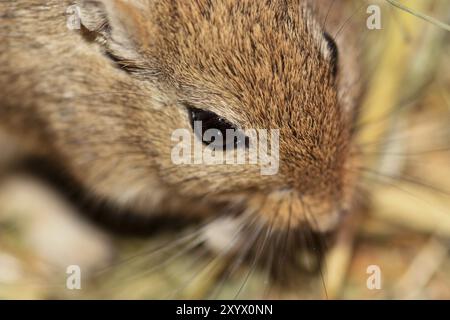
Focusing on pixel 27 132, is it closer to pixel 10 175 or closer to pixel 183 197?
pixel 10 175

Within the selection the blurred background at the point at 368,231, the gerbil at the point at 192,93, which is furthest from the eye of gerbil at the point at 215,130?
the blurred background at the point at 368,231

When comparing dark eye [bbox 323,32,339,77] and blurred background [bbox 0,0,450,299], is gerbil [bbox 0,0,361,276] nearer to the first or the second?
dark eye [bbox 323,32,339,77]

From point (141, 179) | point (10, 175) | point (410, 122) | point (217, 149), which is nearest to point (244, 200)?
point (217, 149)

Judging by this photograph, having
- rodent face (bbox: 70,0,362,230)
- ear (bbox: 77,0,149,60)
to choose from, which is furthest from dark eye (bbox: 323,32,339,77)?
ear (bbox: 77,0,149,60)

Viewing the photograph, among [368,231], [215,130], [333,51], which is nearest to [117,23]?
[215,130]

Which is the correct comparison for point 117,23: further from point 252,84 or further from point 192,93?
point 252,84

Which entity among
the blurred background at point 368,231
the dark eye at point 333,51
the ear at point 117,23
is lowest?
the blurred background at point 368,231

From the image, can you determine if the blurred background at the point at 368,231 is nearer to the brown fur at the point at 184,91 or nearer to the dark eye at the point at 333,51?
the brown fur at the point at 184,91
